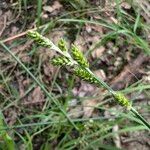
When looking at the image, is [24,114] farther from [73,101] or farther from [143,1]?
[143,1]

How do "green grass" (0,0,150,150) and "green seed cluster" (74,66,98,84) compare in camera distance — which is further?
"green grass" (0,0,150,150)

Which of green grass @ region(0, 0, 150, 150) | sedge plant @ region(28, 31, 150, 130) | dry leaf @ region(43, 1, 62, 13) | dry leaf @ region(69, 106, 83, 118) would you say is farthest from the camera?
dry leaf @ region(43, 1, 62, 13)

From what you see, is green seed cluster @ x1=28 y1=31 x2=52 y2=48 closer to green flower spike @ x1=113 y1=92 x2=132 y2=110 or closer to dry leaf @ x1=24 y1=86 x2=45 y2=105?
green flower spike @ x1=113 y1=92 x2=132 y2=110

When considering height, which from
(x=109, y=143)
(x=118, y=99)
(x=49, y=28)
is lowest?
(x=109, y=143)

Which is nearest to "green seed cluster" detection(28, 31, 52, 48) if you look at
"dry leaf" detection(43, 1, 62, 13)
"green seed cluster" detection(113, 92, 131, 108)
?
"green seed cluster" detection(113, 92, 131, 108)

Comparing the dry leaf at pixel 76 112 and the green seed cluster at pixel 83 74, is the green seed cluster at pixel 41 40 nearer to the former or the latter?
the green seed cluster at pixel 83 74

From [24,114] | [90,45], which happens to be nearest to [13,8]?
[90,45]

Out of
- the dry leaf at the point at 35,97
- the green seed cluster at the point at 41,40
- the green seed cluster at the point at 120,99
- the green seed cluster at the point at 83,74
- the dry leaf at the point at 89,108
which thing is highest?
the green seed cluster at the point at 41,40

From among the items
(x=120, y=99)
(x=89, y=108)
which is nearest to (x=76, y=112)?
(x=89, y=108)

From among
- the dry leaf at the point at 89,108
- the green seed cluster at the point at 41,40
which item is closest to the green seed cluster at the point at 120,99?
the green seed cluster at the point at 41,40
